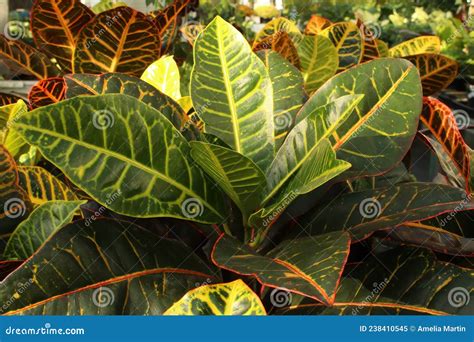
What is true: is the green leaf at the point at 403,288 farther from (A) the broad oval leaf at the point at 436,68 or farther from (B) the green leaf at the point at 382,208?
(A) the broad oval leaf at the point at 436,68

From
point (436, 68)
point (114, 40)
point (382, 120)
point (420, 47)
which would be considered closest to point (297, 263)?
point (382, 120)

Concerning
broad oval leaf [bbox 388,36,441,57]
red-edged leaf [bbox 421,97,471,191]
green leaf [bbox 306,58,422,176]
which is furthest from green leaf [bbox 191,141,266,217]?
broad oval leaf [bbox 388,36,441,57]

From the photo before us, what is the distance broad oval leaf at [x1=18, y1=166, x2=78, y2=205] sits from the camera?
698 millimetres

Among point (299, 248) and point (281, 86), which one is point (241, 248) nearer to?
point (299, 248)


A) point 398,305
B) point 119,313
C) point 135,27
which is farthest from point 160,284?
point 135,27

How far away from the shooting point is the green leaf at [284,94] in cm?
71

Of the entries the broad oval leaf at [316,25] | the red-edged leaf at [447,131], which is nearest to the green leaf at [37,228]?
the red-edged leaf at [447,131]

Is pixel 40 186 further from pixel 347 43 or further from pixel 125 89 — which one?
pixel 347 43

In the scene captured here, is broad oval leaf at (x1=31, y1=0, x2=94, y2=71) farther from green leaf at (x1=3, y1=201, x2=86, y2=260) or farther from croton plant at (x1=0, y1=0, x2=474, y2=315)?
green leaf at (x1=3, y1=201, x2=86, y2=260)

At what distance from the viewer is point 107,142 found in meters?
0.54

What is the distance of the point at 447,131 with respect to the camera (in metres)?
0.68

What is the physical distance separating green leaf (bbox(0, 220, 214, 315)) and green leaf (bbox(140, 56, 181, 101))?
32cm

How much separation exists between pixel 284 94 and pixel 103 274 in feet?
1.06

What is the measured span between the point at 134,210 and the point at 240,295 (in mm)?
139
